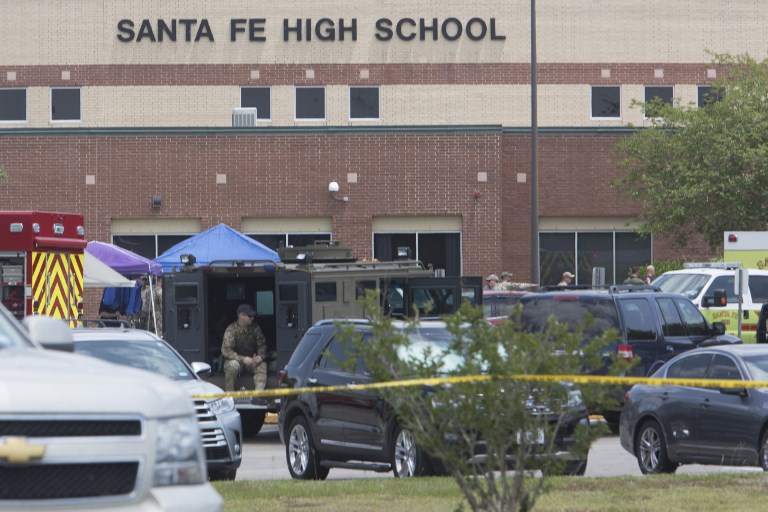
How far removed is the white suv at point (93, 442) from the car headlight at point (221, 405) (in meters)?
7.71

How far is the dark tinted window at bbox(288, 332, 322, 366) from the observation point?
15562 mm

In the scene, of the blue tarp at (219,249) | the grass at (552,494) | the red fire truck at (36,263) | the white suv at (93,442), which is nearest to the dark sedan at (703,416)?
the grass at (552,494)

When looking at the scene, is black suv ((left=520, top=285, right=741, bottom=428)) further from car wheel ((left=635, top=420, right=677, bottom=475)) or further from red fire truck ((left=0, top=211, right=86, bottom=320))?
red fire truck ((left=0, top=211, right=86, bottom=320))

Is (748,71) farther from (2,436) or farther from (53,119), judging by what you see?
(2,436)

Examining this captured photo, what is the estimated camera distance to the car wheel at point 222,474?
1428 cm

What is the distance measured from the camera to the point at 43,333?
278 inches

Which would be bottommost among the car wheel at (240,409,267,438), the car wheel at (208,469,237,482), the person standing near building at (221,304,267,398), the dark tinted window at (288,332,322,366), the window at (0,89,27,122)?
the car wheel at (240,409,267,438)

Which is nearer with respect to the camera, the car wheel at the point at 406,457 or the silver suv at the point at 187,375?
the car wheel at the point at 406,457

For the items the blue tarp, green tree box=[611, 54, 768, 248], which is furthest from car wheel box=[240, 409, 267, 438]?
green tree box=[611, 54, 768, 248]

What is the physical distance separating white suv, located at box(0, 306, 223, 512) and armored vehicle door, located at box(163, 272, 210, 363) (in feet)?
46.1

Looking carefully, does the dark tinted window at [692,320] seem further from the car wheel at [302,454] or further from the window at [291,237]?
the window at [291,237]

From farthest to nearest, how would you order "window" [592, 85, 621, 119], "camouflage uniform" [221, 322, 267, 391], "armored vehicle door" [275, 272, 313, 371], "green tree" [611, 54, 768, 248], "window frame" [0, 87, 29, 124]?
1. "window" [592, 85, 621, 119]
2. "window frame" [0, 87, 29, 124]
3. "green tree" [611, 54, 768, 248]
4. "armored vehicle door" [275, 272, 313, 371]
5. "camouflage uniform" [221, 322, 267, 391]

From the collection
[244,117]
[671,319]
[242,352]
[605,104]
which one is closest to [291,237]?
[244,117]

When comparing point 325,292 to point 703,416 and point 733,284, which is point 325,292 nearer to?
point 703,416
